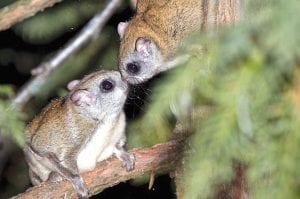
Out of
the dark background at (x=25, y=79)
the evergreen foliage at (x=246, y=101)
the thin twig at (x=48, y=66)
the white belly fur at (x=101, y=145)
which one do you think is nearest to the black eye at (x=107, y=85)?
the white belly fur at (x=101, y=145)

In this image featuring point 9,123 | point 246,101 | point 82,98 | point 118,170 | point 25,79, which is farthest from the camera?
point 25,79

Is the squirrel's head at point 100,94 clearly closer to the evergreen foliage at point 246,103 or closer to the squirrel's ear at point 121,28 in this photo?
the squirrel's ear at point 121,28

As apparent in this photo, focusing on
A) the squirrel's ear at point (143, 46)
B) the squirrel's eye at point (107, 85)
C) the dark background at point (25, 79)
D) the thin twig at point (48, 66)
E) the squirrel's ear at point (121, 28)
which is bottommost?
the dark background at point (25, 79)

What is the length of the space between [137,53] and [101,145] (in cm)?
91

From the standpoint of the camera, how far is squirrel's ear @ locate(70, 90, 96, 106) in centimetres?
385

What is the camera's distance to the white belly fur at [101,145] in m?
3.66

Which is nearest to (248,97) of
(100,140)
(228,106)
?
(228,106)

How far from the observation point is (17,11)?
184cm

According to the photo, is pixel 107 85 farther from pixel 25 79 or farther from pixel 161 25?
pixel 25 79

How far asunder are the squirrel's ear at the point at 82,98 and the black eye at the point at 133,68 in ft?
1.61

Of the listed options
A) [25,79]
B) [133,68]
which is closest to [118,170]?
[133,68]

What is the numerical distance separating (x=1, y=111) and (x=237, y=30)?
2.48 feet

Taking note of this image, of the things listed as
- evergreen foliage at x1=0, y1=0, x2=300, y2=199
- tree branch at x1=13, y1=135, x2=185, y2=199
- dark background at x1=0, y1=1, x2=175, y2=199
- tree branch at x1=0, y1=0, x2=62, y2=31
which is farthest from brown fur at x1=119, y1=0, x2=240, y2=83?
evergreen foliage at x1=0, y1=0, x2=300, y2=199

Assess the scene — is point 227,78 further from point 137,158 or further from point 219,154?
point 137,158
